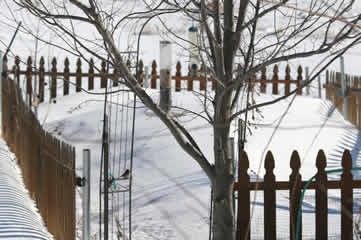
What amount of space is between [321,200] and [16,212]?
2.55 metres

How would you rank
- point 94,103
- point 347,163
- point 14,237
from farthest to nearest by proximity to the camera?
1. point 94,103
2. point 347,163
3. point 14,237

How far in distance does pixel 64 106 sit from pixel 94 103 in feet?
2.77

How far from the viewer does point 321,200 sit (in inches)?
160

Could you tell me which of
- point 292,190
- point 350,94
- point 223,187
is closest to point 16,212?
point 223,187

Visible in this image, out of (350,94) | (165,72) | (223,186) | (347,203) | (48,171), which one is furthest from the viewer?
(350,94)

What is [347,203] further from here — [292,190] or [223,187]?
[223,187]

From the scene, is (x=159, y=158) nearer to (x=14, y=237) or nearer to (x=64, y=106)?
(x=14, y=237)

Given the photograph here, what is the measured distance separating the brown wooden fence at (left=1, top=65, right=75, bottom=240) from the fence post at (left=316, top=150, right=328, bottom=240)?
6.13 ft

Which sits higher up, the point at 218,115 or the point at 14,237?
the point at 218,115

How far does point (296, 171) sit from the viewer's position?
3.92 metres

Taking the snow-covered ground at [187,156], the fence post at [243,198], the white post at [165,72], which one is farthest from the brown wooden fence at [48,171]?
the white post at [165,72]

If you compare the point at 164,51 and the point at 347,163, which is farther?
the point at 164,51

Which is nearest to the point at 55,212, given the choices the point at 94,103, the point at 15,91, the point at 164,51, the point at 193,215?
the point at 193,215

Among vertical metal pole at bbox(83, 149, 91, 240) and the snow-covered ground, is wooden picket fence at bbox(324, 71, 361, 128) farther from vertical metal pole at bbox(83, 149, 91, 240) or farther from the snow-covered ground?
vertical metal pole at bbox(83, 149, 91, 240)
